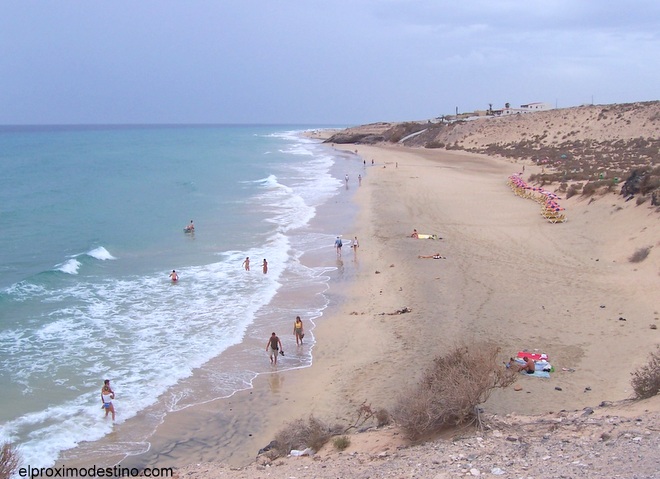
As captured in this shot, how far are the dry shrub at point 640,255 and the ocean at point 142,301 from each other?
9260mm

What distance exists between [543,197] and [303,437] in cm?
2417

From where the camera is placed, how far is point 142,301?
55.2 ft

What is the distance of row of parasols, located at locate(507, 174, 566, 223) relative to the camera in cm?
2438

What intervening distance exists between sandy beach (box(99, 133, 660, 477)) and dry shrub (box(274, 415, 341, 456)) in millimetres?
758

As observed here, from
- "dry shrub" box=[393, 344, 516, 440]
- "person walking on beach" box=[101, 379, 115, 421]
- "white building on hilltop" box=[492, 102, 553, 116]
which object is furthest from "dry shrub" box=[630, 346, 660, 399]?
"white building on hilltop" box=[492, 102, 553, 116]

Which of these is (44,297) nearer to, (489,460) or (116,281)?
(116,281)

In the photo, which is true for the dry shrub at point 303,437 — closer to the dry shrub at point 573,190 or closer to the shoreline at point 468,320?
the shoreline at point 468,320

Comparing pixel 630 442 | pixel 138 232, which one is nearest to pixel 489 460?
pixel 630 442

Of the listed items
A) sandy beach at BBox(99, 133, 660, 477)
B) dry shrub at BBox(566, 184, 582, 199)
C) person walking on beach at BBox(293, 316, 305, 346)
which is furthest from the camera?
dry shrub at BBox(566, 184, 582, 199)

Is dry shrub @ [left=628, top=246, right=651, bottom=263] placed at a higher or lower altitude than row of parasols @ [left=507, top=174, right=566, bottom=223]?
lower

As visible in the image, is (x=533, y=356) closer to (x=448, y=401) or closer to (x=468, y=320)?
(x=468, y=320)

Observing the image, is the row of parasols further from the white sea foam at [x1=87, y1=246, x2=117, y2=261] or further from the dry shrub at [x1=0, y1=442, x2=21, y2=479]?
the dry shrub at [x1=0, y1=442, x2=21, y2=479]

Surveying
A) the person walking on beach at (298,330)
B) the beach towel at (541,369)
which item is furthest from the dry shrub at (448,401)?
the person walking on beach at (298,330)

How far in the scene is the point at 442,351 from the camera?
11.7m
